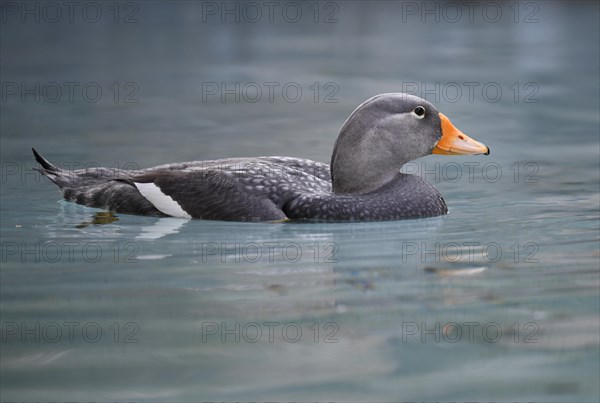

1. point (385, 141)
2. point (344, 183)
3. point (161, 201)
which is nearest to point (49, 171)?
point (161, 201)

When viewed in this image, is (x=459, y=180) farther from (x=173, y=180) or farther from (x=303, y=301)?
(x=303, y=301)

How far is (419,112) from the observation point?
761 centimetres

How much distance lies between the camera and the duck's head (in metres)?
7.51

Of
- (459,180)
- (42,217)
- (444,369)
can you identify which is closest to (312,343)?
(444,369)

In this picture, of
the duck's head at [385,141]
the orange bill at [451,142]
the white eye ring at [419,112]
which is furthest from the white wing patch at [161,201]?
the orange bill at [451,142]

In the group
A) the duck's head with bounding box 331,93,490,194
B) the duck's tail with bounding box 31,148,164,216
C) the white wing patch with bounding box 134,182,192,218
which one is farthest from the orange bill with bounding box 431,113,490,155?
the duck's tail with bounding box 31,148,164,216

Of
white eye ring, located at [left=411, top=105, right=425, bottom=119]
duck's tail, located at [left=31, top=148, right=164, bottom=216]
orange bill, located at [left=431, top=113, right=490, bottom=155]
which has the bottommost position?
duck's tail, located at [left=31, top=148, right=164, bottom=216]

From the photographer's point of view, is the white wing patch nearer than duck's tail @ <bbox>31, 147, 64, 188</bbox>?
Yes

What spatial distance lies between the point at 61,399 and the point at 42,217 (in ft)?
12.7

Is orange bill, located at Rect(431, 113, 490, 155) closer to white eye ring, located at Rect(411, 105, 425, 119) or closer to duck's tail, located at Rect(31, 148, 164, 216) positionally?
white eye ring, located at Rect(411, 105, 425, 119)

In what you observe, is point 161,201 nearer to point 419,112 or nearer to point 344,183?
point 344,183

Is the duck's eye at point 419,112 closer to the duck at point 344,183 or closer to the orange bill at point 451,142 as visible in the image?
the duck at point 344,183

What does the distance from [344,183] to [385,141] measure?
0.36 meters

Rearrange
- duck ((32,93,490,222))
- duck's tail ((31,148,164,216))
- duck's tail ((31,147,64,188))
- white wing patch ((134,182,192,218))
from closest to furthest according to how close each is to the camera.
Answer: duck ((32,93,490,222)) → white wing patch ((134,182,192,218)) → duck's tail ((31,148,164,216)) → duck's tail ((31,147,64,188))
